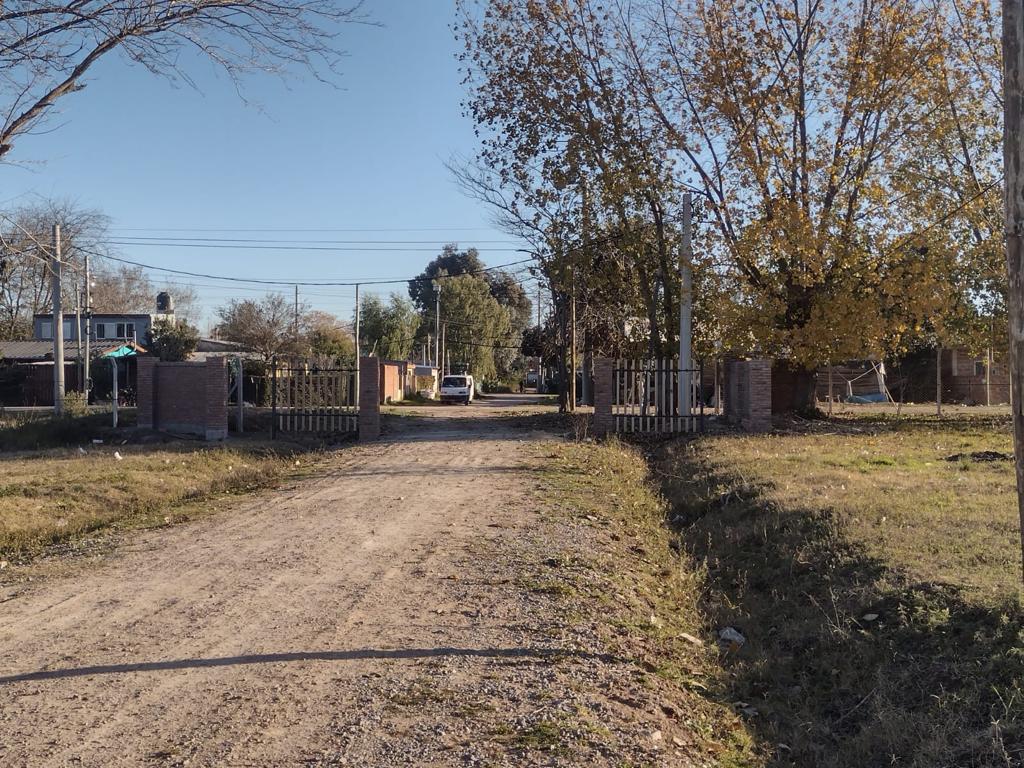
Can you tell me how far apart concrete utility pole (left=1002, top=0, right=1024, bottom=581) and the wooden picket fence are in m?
16.8

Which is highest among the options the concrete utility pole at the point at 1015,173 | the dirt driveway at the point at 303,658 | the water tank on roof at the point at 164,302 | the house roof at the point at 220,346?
the water tank on roof at the point at 164,302

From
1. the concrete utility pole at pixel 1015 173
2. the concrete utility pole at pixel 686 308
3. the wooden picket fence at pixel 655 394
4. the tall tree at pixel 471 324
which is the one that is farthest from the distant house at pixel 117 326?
the concrete utility pole at pixel 1015 173

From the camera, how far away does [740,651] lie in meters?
6.95

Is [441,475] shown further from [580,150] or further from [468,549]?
[580,150]

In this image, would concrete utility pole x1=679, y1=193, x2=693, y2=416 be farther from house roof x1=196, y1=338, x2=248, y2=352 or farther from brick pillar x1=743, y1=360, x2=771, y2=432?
house roof x1=196, y1=338, x2=248, y2=352

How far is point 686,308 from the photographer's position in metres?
21.8

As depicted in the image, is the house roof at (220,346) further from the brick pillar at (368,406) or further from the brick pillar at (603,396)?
the brick pillar at (603,396)

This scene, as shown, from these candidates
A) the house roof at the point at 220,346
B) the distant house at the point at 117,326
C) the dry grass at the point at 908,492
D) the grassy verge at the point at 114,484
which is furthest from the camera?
the distant house at the point at 117,326

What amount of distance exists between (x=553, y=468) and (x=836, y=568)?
8.11 meters

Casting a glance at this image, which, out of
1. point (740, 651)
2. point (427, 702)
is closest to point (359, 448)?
point (740, 651)

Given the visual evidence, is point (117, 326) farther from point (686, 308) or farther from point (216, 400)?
point (686, 308)

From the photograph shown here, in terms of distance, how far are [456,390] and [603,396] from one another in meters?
25.1

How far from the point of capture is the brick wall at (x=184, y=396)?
20812 millimetres

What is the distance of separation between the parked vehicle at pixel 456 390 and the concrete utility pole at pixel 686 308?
992 inches
